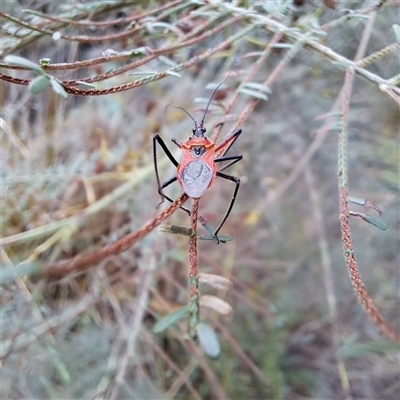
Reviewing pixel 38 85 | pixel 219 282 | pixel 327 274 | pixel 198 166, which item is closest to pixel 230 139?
pixel 198 166

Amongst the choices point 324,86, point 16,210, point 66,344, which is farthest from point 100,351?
point 324,86

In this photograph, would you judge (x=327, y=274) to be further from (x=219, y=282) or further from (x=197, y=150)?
(x=219, y=282)

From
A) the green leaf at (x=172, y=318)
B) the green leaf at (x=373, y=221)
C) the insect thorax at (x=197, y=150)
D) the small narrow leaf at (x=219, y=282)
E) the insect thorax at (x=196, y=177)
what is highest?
the green leaf at (x=373, y=221)

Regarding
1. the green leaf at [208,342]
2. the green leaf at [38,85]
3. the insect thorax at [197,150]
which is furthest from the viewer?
the insect thorax at [197,150]

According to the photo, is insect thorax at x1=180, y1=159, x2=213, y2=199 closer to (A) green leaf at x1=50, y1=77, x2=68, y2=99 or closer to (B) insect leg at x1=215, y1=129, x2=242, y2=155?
(B) insect leg at x1=215, y1=129, x2=242, y2=155

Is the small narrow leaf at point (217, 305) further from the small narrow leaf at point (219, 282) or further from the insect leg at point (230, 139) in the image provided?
the insect leg at point (230, 139)

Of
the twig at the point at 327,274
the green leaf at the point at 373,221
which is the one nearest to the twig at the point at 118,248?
the green leaf at the point at 373,221

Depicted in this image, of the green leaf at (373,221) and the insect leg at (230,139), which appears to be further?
the insect leg at (230,139)
